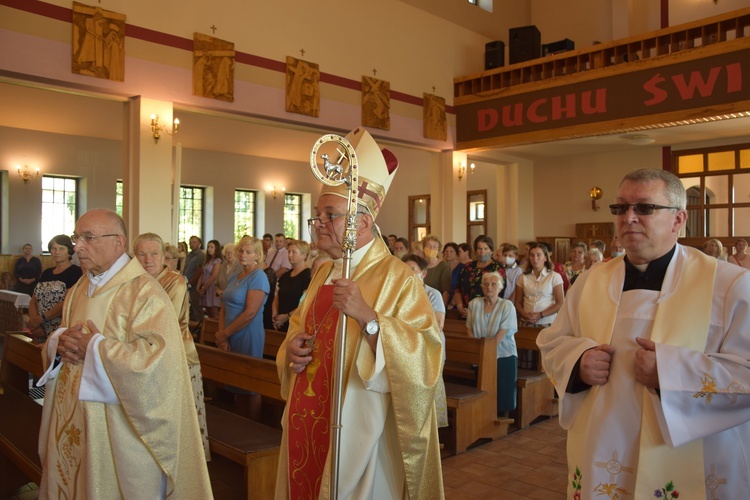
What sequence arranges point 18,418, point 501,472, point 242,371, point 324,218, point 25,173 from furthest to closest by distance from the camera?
point 25,173 < point 501,472 < point 18,418 < point 242,371 < point 324,218

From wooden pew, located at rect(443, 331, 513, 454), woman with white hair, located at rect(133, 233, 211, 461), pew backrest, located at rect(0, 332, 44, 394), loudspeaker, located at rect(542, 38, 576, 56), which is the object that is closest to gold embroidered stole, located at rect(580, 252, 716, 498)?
woman with white hair, located at rect(133, 233, 211, 461)

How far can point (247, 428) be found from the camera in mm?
3631

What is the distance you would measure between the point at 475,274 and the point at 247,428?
10.1 feet

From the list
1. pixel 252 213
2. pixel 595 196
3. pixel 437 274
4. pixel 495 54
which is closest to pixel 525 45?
pixel 495 54

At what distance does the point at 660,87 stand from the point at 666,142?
274cm

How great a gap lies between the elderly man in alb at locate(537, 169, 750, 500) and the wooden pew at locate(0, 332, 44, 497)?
276 centimetres

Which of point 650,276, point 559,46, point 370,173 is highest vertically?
point 559,46

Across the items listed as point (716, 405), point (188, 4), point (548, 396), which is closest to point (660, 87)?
point (548, 396)

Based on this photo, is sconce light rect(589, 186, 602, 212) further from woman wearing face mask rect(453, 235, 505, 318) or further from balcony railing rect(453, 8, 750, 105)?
woman wearing face mask rect(453, 235, 505, 318)

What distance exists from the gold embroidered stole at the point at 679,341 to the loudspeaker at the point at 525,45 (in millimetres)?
10335

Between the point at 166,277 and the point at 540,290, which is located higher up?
the point at 166,277

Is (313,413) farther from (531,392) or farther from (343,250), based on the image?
(531,392)

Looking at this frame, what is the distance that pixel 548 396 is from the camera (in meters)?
5.70

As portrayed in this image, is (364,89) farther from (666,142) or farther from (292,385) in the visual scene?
(292,385)
